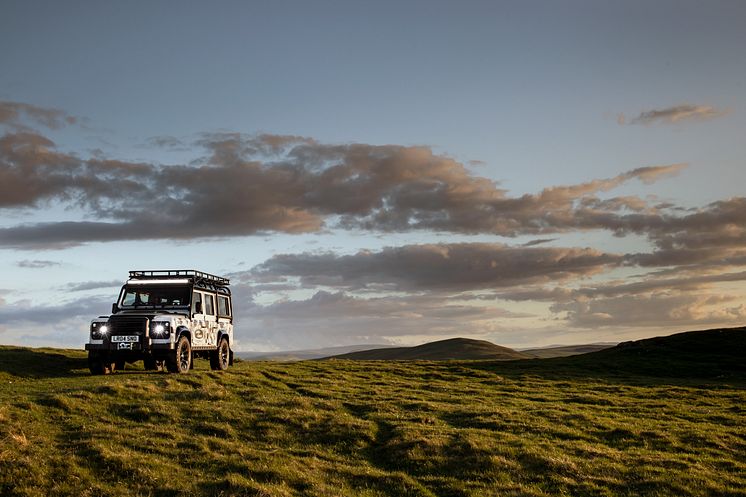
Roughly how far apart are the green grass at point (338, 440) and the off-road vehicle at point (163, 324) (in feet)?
6.09

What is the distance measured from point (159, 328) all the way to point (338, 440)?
536 inches

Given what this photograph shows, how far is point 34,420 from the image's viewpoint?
22531 mm

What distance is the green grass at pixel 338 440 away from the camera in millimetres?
18375

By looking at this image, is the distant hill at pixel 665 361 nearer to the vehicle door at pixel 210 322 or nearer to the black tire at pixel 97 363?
the vehicle door at pixel 210 322

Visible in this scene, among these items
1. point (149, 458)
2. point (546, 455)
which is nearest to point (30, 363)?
point (149, 458)

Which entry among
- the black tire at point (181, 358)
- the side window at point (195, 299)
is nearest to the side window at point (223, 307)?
the side window at point (195, 299)

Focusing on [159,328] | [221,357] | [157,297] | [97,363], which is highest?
[157,297]

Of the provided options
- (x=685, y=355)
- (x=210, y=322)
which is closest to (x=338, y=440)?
(x=210, y=322)

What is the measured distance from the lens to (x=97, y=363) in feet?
114

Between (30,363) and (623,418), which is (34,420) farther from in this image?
(623,418)

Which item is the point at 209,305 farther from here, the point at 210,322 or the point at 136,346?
the point at 136,346

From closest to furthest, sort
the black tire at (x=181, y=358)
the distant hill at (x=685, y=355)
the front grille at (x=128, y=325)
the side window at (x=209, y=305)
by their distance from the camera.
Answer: the front grille at (x=128, y=325)
the black tire at (x=181, y=358)
the side window at (x=209, y=305)
the distant hill at (x=685, y=355)

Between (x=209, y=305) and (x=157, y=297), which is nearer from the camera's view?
(x=157, y=297)

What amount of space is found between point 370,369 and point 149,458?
32.3 meters
